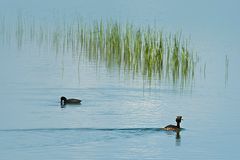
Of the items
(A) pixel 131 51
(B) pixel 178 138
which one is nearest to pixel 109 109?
(B) pixel 178 138

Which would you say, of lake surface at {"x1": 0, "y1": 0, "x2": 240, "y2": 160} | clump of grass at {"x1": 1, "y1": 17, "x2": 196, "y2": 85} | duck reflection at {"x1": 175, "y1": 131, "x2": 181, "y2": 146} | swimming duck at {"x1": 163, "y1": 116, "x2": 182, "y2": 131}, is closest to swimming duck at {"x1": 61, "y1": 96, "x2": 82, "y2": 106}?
lake surface at {"x1": 0, "y1": 0, "x2": 240, "y2": 160}

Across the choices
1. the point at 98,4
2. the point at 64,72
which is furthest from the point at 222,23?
the point at 64,72

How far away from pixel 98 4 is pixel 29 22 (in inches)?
542

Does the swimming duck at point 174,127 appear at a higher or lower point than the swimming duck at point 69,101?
lower

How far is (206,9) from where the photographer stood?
46188 mm

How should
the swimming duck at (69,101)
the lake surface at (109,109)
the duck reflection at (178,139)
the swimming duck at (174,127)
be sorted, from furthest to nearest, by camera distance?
the swimming duck at (69,101)
the swimming duck at (174,127)
the duck reflection at (178,139)
the lake surface at (109,109)

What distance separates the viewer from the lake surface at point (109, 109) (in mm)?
14367

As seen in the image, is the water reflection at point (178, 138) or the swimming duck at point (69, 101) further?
the swimming duck at point (69, 101)

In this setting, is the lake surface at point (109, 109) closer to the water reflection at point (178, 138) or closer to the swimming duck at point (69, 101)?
the water reflection at point (178, 138)

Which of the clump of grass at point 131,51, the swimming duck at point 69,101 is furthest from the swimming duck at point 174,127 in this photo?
the clump of grass at point 131,51

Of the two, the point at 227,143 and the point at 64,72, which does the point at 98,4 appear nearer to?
the point at 64,72

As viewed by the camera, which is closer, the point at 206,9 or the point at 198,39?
the point at 198,39

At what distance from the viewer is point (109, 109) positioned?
58.1 ft

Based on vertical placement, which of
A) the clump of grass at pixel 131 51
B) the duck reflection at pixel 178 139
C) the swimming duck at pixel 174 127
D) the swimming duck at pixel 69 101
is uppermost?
the clump of grass at pixel 131 51
